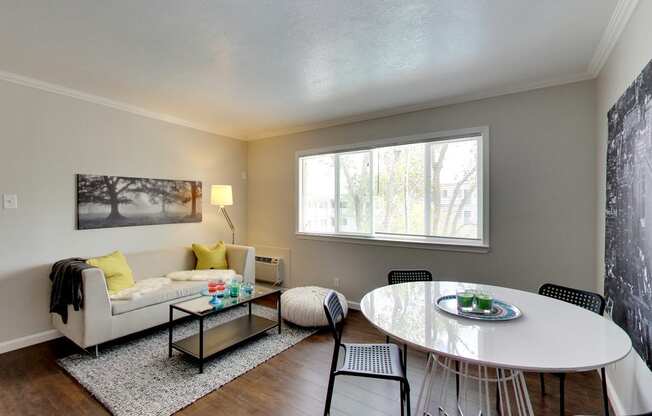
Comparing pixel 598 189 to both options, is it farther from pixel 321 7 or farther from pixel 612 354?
pixel 321 7

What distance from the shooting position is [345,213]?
163 inches

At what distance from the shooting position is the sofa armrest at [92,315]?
253cm

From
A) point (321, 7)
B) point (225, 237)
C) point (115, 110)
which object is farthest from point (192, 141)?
point (321, 7)

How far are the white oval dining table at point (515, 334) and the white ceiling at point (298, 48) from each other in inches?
69.1

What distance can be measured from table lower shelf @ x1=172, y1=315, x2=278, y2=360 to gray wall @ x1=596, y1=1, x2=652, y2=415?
104 inches

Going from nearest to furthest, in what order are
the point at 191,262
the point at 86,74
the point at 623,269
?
1. the point at 623,269
2. the point at 86,74
3. the point at 191,262

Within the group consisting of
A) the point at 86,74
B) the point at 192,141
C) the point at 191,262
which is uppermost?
the point at 86,74

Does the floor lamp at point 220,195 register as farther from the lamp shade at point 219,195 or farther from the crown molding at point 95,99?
the crown molding at point 95,99

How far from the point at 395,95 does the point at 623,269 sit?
2.35 metres

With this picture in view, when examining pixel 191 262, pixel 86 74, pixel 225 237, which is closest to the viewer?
pixel 86 74

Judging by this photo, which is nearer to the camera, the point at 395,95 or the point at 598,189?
the point at 598,189

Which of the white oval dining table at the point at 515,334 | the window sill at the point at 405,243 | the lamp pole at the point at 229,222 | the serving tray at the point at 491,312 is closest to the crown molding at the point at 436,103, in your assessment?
the lamp pole at the point at 229,222

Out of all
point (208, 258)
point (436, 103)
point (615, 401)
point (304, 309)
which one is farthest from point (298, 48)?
point (615, 401)

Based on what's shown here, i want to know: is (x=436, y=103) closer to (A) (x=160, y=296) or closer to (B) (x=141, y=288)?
(A) (x=160, y=296)
